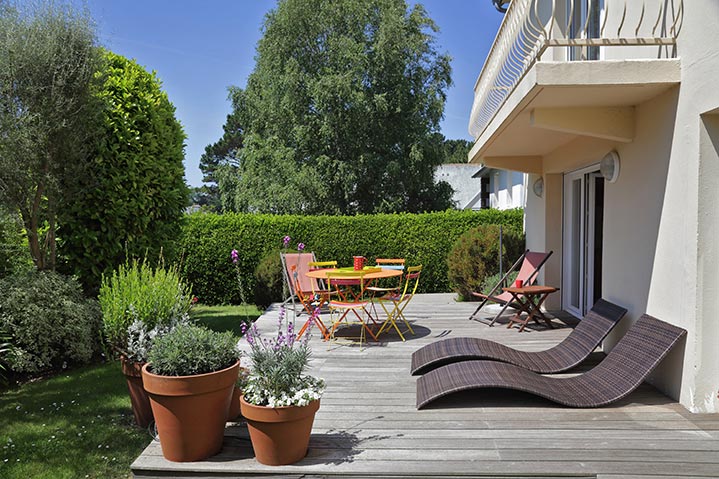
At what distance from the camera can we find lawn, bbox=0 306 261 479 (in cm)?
363

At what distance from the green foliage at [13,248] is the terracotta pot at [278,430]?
5.24 m

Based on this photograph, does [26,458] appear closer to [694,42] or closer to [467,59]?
[694,42]

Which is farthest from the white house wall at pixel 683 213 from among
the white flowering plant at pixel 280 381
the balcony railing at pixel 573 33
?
the white flowering plant at pixel 280 381

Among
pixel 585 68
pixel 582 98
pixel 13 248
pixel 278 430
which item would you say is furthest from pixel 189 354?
pixel 13 248

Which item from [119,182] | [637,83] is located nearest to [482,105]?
[637,83]

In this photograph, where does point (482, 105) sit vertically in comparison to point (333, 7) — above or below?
below

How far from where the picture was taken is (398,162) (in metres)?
20.4

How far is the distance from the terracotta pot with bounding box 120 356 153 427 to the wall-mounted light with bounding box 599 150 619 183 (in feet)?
15.9

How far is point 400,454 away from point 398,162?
17902 millimetres

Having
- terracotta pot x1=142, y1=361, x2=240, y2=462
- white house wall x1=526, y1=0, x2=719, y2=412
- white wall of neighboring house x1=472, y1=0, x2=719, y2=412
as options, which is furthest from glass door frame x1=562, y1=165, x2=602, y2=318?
terracotta pot x1=142, y1=361, x2=240, y2=462

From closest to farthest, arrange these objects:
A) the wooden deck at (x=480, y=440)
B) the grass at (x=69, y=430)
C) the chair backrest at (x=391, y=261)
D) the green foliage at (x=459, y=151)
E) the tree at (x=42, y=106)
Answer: the wooden deck at (x=480, y=440), the grass at (x=69, y=430), the tree at (x=42, y=106), the chair backrest at (x=391, y=261), the green foliage at (x=459, y=151)

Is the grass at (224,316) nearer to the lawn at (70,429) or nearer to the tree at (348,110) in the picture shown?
the lawn at (70,429)

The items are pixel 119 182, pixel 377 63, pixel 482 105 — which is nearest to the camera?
pixel 119 182

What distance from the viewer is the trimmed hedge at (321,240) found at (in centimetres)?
1134
